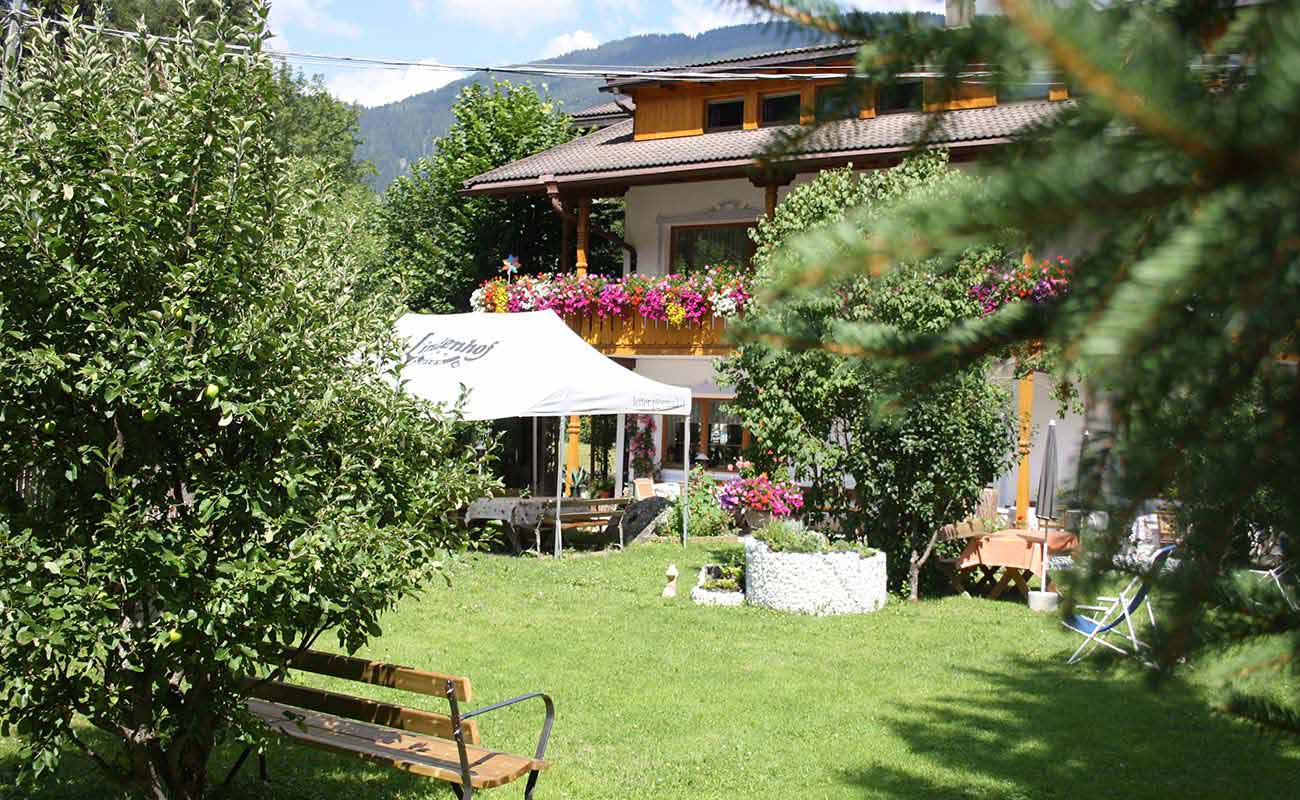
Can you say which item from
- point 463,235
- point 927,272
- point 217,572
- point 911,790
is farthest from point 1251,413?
point 463,235

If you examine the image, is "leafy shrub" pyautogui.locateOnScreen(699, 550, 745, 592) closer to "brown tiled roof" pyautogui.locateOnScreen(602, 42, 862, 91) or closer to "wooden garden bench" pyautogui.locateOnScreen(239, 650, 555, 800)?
"wooden garden bench" pyautogui.locateOnScreen(239, 650, 555, 800)

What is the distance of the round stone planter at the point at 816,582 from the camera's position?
1116 centimetres

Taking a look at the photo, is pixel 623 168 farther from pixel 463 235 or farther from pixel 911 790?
pixel 911 790

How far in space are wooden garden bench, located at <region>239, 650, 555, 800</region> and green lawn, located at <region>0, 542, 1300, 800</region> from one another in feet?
1.45

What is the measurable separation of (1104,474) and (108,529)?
167 inches

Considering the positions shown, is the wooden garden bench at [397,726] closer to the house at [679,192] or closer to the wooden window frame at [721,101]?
the house at [679,192]

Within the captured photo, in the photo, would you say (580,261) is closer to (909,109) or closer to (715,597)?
(715,597)

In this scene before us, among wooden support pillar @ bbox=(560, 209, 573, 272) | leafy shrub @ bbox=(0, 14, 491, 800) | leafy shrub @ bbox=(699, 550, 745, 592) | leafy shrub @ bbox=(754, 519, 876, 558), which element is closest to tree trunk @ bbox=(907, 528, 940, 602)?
leafy shrub @ bbox=(754, 519, 876, 558)

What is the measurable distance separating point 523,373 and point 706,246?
211 inches

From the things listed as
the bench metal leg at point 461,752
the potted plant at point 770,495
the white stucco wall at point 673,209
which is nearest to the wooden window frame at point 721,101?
the white stucco wall at point 673,209

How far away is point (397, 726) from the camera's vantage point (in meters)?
5.52

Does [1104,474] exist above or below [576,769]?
above

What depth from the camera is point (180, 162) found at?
14.3 ft

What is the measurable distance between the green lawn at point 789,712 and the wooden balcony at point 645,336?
7.29 m
